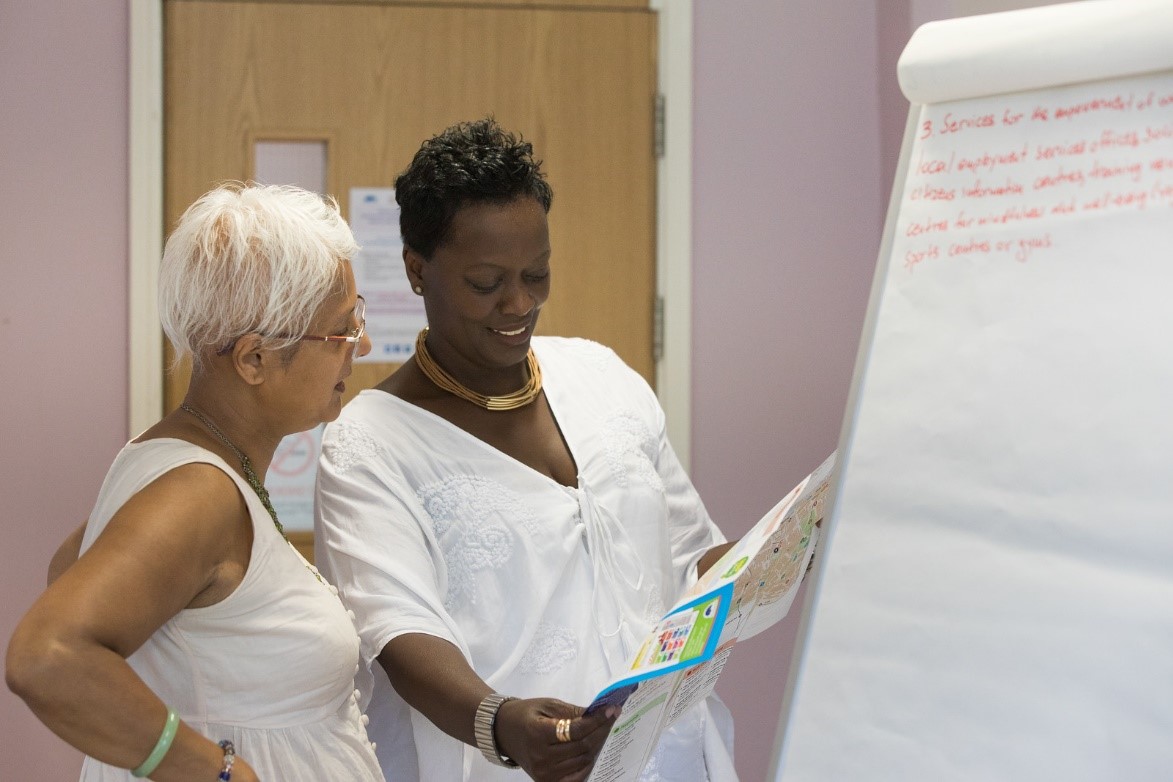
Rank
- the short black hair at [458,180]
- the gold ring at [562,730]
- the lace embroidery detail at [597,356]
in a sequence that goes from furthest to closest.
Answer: the lace embroidery detail at [597,356] → the short black hair at [458,180] → the gold ring at [562,730]

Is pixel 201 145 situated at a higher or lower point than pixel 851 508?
higher

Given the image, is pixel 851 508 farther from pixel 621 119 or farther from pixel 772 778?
pixel 621 119

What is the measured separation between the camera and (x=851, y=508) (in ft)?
3.63

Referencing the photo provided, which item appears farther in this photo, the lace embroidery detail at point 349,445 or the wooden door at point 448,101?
the wooden door at point 448,101

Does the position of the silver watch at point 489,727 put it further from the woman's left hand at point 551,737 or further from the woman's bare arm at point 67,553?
the woman's bare arm at point 67,553

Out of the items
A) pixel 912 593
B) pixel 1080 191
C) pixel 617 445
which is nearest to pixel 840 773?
pixel 912 593

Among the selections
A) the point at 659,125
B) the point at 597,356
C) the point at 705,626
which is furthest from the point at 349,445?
the point at 659,125

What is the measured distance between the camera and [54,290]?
102 inches

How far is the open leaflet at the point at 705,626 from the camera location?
3.59 ft

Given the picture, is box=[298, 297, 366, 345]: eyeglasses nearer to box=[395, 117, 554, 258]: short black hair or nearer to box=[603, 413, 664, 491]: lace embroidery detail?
box=[395, 117, 554, 258]: short black hair

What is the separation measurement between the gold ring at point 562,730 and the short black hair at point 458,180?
2.17 feet

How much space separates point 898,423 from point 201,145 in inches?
77.5

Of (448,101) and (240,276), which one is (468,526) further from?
(448,101)

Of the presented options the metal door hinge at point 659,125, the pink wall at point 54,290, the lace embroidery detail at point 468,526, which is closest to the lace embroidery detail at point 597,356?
the lace embroidery detail at point 468,526
